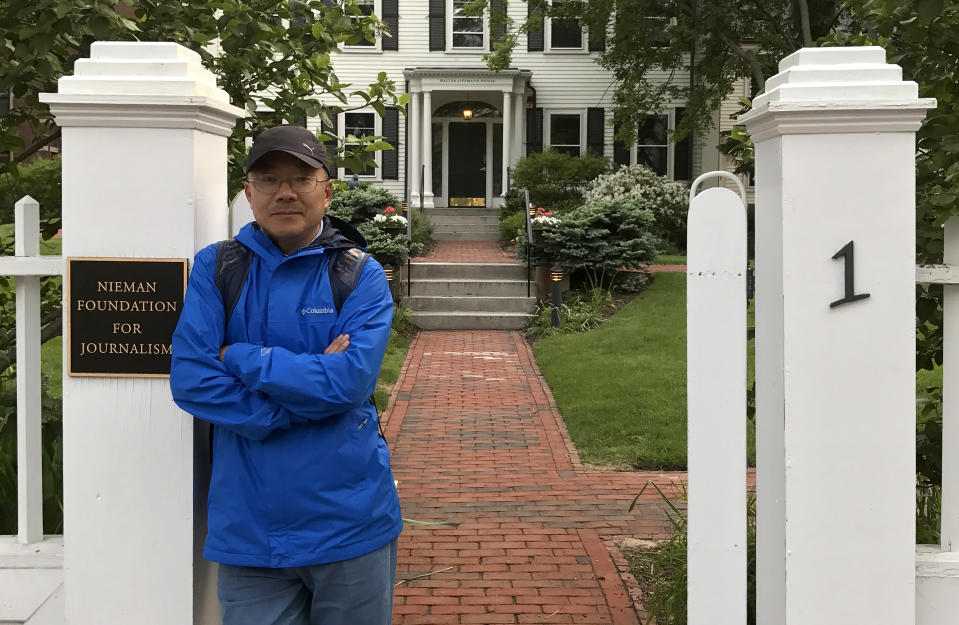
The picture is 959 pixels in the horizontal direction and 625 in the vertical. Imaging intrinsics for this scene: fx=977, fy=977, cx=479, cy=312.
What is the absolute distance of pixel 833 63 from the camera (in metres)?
2.53

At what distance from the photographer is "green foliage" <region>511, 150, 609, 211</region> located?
68.0 ft

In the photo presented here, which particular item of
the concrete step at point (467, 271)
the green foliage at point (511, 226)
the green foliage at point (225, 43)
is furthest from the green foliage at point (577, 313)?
the green foliage at point (225, 43)

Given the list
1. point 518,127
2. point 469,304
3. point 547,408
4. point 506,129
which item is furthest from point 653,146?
point 547,408

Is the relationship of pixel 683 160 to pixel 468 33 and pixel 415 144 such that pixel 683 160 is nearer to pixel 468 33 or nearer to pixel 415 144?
pixel 468 33

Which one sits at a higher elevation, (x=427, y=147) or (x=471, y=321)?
(x=427, y=147)

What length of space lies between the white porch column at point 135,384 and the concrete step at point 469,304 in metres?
10.9

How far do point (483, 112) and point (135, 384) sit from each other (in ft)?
74.2

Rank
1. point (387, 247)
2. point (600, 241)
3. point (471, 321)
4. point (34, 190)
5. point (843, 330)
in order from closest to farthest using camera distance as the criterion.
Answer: point (843, 330), point (34, 190), point (471, 321), point (600, 241), point (387, 247)

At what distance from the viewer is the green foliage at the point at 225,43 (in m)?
3.53

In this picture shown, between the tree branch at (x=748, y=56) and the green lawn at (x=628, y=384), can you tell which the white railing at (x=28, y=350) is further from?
the tree branch at (x=748, y=56)

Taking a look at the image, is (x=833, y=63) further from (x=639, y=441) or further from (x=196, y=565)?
(x=639, y=441)

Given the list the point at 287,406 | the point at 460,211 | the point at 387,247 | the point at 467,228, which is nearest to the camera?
the point at 287,406

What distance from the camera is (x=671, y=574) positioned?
4207 mm

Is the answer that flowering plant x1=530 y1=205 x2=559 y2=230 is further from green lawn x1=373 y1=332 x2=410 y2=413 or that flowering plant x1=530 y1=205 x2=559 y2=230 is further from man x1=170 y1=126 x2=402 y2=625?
man x1=170 y1=126 x2=402 y2=625
